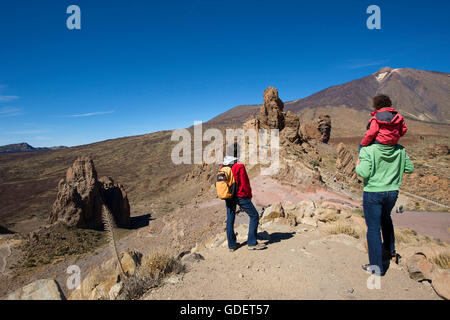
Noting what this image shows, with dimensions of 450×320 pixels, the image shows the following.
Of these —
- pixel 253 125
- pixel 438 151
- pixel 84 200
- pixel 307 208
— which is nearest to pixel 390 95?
pixel 438 151

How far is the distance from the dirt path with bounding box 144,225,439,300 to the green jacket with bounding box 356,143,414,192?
1106 millimetres

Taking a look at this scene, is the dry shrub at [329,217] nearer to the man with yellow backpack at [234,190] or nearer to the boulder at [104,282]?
the man with yellow backpack at [234,190]

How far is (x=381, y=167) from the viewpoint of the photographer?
2.64 m

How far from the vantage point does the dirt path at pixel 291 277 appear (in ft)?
8.61

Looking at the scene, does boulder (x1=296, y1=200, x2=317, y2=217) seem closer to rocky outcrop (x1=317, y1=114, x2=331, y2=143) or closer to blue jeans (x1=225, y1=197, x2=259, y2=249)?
blue jeans (x1=225, y1=197, x2=259, y2=249)

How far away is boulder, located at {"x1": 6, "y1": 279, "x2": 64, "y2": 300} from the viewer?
2.55 m

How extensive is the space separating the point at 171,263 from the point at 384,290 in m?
2.54

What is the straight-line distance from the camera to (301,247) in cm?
414

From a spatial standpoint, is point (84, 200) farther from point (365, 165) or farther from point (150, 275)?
point (365, 165)

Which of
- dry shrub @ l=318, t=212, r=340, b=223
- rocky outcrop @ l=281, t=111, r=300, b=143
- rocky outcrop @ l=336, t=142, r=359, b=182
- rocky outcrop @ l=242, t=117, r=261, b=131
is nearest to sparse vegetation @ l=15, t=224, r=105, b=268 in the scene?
rocky outcrop @ l=242, t=117, r=261, b=131

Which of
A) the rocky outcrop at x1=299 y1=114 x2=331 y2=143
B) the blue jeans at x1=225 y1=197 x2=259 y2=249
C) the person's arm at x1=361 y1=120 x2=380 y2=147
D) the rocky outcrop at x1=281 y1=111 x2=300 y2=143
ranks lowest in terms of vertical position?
the blue jeans at x1=225 y1=197 x2=259 y2=249

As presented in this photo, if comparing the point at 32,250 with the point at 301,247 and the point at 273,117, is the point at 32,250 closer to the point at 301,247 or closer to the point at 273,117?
the point at 301,247

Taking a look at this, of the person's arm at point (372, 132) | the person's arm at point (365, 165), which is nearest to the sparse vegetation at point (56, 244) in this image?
the person's arm at point (365, 165)
